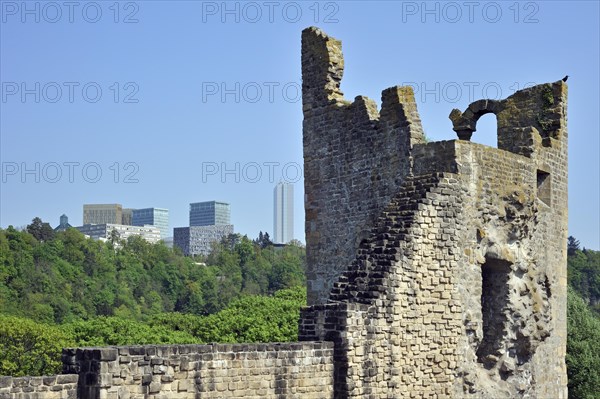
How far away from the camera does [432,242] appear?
16.7 meters

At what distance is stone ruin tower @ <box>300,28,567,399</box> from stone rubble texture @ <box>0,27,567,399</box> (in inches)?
1.2

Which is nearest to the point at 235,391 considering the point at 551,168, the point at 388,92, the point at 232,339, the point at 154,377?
the point at 154,377

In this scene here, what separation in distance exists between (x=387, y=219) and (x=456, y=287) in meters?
1.55

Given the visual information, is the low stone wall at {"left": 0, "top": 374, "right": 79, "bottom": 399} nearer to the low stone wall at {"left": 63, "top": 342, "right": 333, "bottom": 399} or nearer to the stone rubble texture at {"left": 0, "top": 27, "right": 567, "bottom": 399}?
the stone rubble texture at {"left": 0, "top": 27, "right": 567, "bottom": 399}

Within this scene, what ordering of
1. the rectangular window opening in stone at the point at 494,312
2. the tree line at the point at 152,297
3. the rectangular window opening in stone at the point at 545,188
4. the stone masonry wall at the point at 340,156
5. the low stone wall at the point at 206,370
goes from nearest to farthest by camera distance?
the low stone wall at the point at 206,370, the rectangular window opening in stone at the point at 494,312, the stone masonry wall at the point at 340,156, the rectangular window opening in stone at the point at 545,188, the tree line at the point at 152,297

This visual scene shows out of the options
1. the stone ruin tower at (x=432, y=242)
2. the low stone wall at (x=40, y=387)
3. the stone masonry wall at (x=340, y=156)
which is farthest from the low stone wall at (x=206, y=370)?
the stone masonry wall at (x=340, y=156)

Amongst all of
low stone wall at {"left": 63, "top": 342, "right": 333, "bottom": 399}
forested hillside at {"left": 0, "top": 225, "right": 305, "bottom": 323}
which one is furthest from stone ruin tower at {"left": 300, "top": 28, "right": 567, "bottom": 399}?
forested hillside at {"left": 0, "top": 225, "right": 305, "bottom": 323}

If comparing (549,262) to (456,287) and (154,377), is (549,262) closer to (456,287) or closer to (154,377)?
(456,287)

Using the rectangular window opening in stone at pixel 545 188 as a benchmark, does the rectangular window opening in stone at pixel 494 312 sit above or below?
below

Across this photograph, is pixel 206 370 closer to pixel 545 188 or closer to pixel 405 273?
pixel 405 273

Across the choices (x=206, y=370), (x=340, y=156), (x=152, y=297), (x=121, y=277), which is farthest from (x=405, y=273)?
(x=121, y=277)

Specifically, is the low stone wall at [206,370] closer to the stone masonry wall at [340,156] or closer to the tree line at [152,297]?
the stone masonry wall at [340,156]

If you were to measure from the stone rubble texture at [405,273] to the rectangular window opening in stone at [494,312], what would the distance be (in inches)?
1.0

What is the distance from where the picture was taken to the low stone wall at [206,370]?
40.6ft
